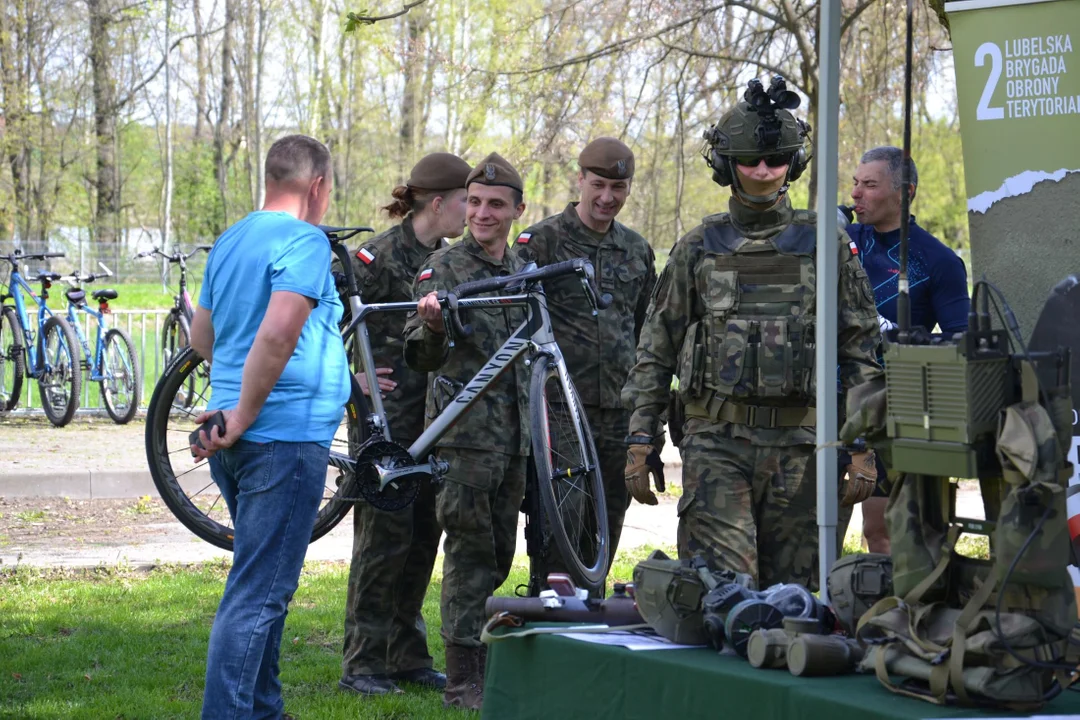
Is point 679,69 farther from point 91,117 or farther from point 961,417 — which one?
point 91,117

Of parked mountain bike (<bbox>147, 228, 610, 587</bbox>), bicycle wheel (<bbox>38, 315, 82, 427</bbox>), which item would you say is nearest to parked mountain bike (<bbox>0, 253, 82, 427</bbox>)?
bicycle wheel (<bbox>38, 315, 82, 427</bbox>)

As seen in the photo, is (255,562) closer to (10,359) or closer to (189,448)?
(189,448)

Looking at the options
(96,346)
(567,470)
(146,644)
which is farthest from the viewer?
(96,346)

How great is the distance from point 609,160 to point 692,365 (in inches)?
64.8

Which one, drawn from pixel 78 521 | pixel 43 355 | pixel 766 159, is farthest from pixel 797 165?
pixel 43 355

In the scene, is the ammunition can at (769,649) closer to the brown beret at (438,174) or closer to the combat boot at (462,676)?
the combat boot at (462,676)

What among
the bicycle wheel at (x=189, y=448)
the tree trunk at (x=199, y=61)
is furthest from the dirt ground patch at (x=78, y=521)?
the tree trunk at (x=199, y=61)

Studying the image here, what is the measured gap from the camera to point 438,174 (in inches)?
226

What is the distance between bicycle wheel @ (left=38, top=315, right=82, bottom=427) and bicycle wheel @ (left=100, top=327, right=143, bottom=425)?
0.38 m

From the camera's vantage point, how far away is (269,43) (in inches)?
1282

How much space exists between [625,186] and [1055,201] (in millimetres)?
1967

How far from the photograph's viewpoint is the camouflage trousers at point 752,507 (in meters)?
4.49

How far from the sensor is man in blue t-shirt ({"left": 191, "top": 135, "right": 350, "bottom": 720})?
4.19m

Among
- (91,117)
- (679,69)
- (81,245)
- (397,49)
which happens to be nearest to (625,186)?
(679,69)
